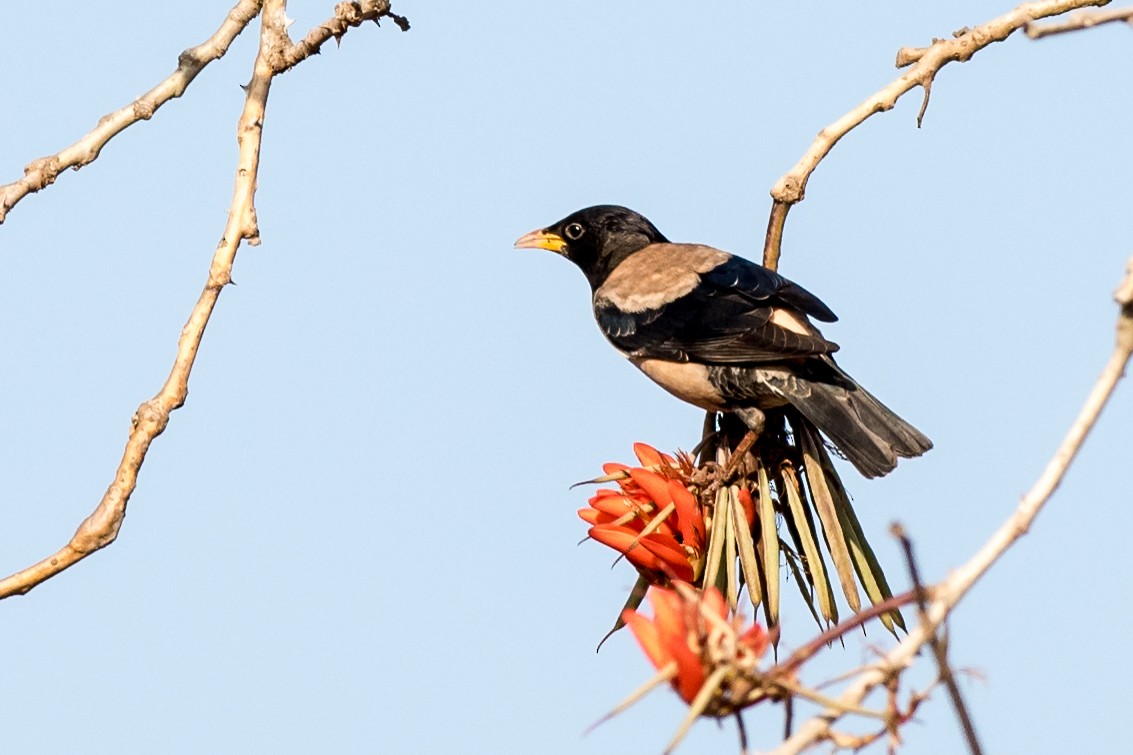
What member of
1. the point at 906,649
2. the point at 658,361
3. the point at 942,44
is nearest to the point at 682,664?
the point at 906,649

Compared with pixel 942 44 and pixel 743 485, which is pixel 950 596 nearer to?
pixel 743 485

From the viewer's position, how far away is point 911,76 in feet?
16.1

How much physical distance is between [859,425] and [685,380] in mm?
1126

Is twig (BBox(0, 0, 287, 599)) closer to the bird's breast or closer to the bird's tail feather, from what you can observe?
the bird's tail feather

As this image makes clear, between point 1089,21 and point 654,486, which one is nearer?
A: point 1089,21

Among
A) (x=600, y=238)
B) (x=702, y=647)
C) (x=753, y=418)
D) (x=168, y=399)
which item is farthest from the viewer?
(x=600, y=238)

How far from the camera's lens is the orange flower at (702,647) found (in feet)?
7.16

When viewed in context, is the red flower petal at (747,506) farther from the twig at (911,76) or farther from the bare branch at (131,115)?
the bare branch at (131,115)

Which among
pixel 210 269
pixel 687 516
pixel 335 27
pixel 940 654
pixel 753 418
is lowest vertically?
pixel 940 654

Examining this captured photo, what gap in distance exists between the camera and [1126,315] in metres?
1.94

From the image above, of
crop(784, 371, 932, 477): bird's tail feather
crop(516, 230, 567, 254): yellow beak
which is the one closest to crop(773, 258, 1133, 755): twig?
crop(784, 371, 932, 477): bird's tail feather

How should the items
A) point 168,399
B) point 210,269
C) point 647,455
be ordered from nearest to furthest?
point 168,399 < point 210,269 < point 647,455

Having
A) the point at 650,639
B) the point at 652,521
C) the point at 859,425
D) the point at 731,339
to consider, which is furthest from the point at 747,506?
the point at 650,639

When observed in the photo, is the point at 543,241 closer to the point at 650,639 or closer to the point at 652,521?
the point at 652,521
